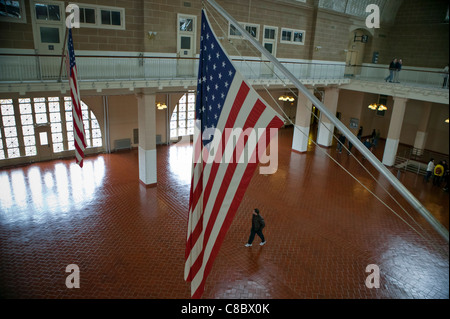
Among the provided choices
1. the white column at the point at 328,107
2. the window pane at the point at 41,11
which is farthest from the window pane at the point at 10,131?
the white column at the point at 328,107

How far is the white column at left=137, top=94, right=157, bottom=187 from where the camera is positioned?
1434cm

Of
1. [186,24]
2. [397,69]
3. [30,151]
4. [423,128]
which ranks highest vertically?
[186,24]

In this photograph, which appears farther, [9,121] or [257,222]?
[9,121]

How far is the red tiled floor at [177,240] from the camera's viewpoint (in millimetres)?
8938

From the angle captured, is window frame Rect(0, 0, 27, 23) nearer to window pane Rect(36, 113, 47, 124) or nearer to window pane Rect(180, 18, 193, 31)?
window pane Rect(180, 18, 193, 31)

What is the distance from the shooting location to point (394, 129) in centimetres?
1909

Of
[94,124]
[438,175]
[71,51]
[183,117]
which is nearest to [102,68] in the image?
[71,51]

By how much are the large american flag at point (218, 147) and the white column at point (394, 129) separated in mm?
16847

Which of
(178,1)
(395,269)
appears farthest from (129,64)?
(395,269)

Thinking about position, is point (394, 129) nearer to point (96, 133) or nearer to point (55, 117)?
point (96, 133)

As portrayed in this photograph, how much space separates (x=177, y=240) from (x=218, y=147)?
7183 mm
